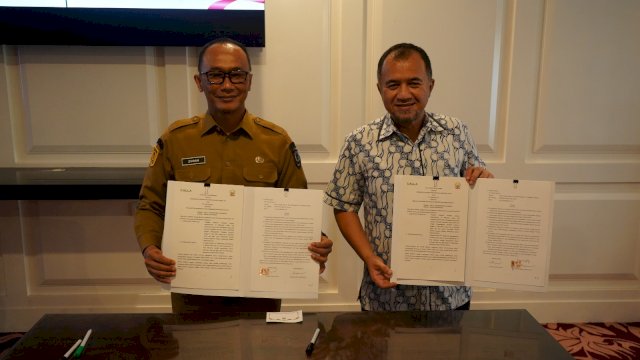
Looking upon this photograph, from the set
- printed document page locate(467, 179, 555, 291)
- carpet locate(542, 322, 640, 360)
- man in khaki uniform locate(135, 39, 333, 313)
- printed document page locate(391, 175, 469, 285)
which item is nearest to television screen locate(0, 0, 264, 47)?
man in khaki uniform locate(135, 39, 333, 313)

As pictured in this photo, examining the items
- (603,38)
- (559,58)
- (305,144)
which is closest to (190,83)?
(305,144)

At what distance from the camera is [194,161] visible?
4.81 ft

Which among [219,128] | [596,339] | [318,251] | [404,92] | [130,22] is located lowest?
[596,339]

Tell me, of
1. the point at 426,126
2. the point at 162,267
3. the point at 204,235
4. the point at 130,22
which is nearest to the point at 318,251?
the point at 204,235

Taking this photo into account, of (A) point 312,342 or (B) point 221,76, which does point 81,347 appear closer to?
(A) point 312,342

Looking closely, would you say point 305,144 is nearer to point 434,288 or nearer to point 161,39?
point 161,39

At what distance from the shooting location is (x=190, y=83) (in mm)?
2365

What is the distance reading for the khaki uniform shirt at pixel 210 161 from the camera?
1.46 metres

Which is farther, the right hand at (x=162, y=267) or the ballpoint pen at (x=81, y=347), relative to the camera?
the right hand at (x=162, y=267)

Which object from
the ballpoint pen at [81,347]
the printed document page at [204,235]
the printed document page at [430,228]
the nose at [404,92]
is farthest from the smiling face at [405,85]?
the ballpoint pen at [81,347]

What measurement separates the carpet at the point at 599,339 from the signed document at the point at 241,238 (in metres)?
1.87

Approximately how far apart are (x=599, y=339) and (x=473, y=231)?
186cm

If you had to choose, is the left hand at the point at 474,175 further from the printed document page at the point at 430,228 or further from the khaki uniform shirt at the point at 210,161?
the khaki uniform shirt at the point at 210,161

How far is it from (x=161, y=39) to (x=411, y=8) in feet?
4.26
